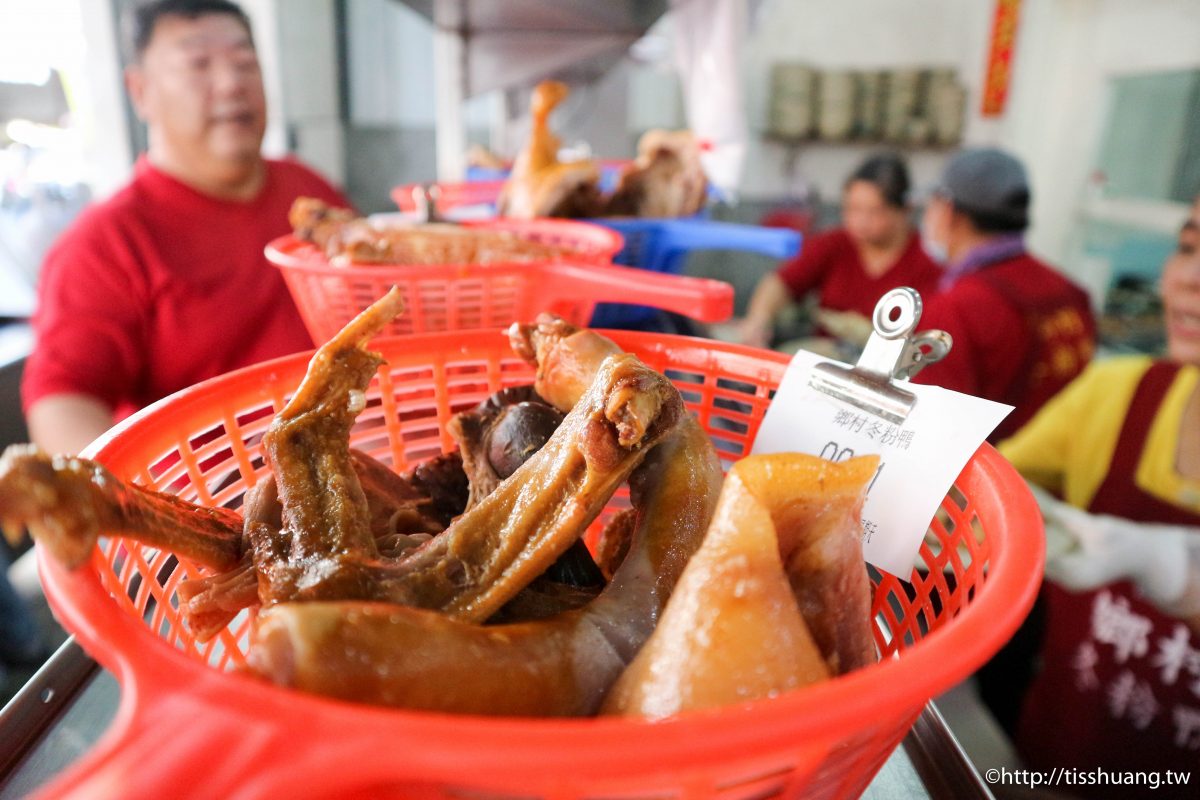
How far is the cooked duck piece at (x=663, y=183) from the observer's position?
1.84 metres

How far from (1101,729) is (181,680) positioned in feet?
5.86

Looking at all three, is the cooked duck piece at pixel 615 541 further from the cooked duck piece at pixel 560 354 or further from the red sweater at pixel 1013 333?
the red sweater at pixel 1013 333

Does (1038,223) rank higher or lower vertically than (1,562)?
higher

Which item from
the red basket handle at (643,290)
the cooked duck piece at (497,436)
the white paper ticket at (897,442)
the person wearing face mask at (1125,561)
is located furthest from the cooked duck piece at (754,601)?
the person wearing face mask at (1125,561)

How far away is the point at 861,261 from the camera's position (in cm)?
346

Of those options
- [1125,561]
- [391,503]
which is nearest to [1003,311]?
[1125,561]

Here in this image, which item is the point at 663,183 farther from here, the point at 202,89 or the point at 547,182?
the point at 202,89

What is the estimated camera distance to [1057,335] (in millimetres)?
2109

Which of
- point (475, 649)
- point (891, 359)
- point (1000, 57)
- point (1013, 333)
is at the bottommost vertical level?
point (1013, 333)

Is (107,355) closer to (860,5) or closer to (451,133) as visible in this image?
(451,133)

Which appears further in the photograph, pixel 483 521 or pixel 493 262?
pixel 493 262

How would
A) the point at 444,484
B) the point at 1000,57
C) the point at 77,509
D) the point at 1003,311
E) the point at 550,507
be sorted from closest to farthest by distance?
the point at 77,509
the point at 550,507
the point at 444,484
the point at 1003,311
the point at 1000,57

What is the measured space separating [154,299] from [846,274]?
9.20 ft

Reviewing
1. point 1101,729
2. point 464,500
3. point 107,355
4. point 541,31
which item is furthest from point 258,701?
point 541,31
